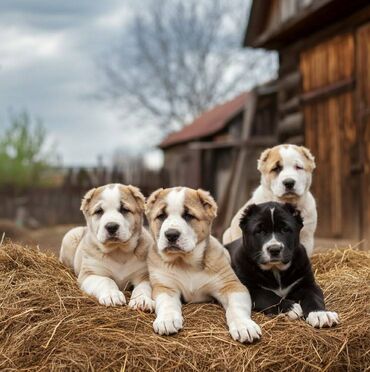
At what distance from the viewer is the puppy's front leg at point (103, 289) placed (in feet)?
16.2

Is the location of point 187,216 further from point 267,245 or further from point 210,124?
point 210,124

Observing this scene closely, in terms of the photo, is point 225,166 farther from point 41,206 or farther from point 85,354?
point 85,354

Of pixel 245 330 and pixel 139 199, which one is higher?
pixel 139 199

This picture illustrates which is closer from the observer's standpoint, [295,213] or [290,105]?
[295,213]

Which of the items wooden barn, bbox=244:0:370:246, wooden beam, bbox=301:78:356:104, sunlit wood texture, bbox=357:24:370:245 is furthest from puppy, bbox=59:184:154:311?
wooden beam, bbox=301:78:356:104

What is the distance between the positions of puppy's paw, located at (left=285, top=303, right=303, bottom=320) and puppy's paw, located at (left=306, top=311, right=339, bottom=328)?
3.3 inches

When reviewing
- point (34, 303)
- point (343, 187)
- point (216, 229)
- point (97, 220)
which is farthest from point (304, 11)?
point (34, 303)

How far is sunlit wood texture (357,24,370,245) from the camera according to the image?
11.7m

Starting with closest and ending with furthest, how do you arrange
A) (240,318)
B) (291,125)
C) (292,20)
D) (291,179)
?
1. (240,318)
2. (291,179)
3. (292,20)
4. (291,125)

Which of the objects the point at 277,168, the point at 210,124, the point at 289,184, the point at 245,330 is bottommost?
the point at 245,330

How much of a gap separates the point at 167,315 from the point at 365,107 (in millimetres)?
8269

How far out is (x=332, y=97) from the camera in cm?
1283

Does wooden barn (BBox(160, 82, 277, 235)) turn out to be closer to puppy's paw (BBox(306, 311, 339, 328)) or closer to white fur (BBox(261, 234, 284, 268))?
white fur (BBox(261, 234, 284, 268))

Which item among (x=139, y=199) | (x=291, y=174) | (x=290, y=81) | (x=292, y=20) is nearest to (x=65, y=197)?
(x=290, y=81)
